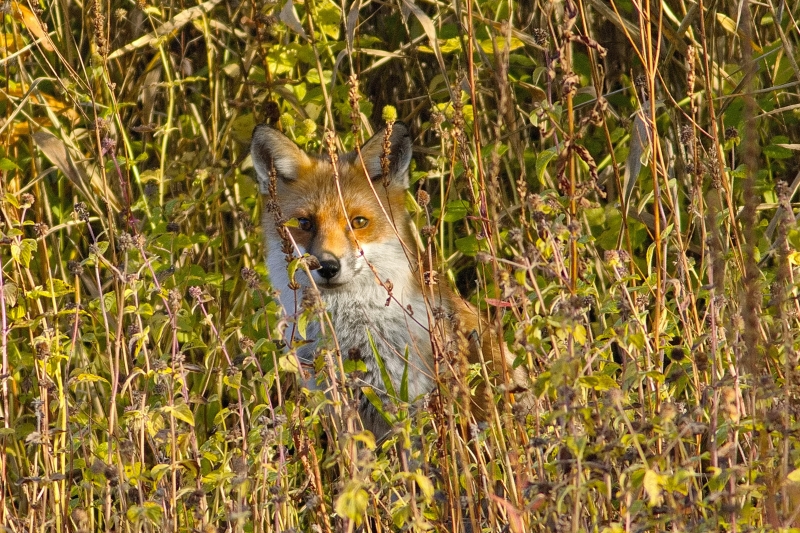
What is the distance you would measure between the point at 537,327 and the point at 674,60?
3241mm

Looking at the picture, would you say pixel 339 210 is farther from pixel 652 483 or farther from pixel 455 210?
pixel 652 483

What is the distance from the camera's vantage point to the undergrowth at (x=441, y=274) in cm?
223

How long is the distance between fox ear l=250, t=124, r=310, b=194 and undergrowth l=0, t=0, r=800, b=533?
0.14 metres

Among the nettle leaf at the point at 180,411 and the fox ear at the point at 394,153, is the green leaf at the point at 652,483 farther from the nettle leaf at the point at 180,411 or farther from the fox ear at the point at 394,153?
the fox ear at the point at 394,153

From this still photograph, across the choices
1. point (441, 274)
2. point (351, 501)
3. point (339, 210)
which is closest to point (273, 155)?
point (339, 210)

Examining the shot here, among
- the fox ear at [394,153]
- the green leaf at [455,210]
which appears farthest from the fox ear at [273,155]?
the green leaf at [455,210]

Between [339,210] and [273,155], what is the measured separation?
486 millimetres

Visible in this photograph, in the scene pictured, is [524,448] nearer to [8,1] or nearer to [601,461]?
[601,461]

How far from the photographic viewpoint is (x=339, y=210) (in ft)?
13.8

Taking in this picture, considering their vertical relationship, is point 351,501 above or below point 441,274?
above

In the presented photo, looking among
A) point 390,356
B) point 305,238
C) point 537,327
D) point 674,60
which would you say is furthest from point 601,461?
point 674,60

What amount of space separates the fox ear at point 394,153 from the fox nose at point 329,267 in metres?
0.53

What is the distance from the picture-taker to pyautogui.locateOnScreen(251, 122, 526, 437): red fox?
387cm

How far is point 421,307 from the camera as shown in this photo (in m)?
4.05
